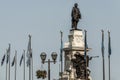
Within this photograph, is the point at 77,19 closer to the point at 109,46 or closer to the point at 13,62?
the point at 13,62

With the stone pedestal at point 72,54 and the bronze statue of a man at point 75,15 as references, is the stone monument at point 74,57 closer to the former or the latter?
the stone pedestal at point 72,54

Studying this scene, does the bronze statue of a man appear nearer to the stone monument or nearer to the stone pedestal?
the stone monument

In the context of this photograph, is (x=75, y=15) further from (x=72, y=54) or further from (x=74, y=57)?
(x=74, y=57)

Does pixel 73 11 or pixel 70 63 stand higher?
pixel 73 11

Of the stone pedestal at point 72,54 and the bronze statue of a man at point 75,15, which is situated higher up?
the bronze statue of a man at point 75,15

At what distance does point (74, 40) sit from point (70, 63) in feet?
9.87

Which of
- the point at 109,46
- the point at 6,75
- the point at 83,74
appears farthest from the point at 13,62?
the point at 109,46

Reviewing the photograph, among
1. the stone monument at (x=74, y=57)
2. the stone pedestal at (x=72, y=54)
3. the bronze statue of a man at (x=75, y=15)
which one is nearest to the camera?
the stone monument at (x=74, y=57)

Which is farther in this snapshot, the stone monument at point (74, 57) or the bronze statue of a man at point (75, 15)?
the bronze statue of a man at point (75, 15)

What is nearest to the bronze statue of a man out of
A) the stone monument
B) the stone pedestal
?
the stone monument

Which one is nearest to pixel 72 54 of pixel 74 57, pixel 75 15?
pixel 74 57

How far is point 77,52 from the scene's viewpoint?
9762 centimetres

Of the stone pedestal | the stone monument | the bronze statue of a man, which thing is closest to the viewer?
the stone monument

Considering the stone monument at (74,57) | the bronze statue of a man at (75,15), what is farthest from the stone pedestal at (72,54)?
the bronze statue of a man at (75,15)
